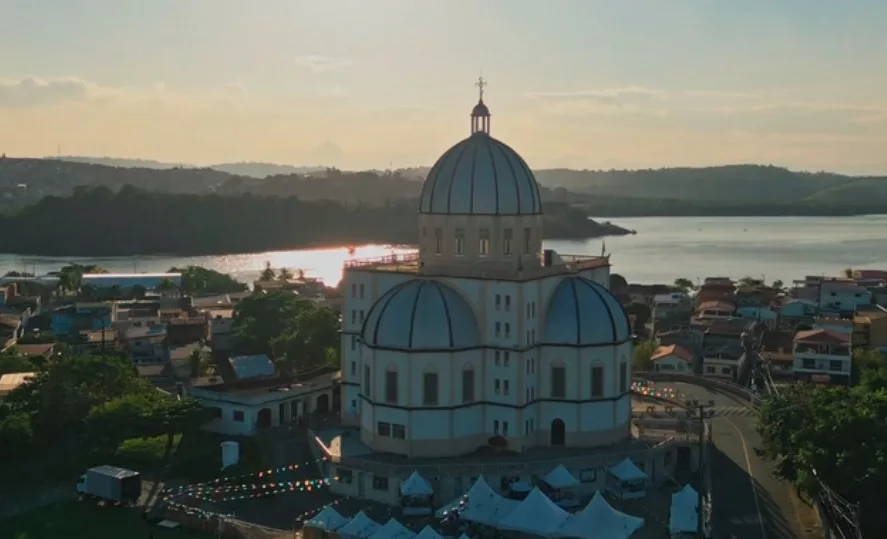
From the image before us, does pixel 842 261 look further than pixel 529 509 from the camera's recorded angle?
Yes

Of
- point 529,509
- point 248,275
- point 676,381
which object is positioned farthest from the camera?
point 248,275

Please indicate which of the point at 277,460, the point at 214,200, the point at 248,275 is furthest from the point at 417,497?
the point at 214,200

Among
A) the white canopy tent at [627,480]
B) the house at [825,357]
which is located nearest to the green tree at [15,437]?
the white canopy tent at [627,480]

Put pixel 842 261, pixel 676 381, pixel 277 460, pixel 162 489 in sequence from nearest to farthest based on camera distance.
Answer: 1. pixel 162 489
2. pixel 277 460
3. pixel 676 381
4. pixel 842 261

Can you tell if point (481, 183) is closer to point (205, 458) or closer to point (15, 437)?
point (205, 458)

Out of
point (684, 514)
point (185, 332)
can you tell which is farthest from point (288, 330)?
point (684, 514)

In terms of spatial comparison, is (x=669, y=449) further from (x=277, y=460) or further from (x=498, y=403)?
(x=277, y=460)

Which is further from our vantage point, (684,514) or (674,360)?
(674,360)
